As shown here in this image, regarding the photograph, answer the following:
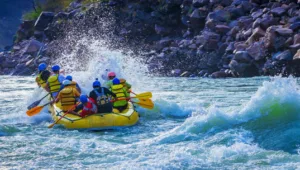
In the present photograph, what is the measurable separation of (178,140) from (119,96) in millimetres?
2916

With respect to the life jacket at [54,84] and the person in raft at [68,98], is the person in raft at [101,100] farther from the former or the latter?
the life jacket at [54,84]

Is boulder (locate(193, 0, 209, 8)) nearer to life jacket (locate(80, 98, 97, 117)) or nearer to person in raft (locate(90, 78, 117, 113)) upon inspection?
person in raft (locate(90, 78, 117, 113))

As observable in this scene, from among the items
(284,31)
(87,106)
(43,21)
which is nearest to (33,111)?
(87,106)

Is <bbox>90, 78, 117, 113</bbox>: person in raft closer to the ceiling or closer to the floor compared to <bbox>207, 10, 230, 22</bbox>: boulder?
closer to the floor

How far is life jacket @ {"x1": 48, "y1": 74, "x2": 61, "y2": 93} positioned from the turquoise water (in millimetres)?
672

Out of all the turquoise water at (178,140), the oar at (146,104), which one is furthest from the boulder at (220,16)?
the oar at (146,104)

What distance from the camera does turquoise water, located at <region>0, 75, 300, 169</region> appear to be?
359 inches

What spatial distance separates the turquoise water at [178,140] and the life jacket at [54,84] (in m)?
0.67

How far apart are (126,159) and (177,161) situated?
0.88 meters

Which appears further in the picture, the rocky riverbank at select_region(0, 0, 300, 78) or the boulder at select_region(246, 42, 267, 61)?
the rocky riverbank at select_region(0, 0, 300, 78)

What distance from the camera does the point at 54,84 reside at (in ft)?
46.6

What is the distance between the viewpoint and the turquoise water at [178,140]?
9.12 metres

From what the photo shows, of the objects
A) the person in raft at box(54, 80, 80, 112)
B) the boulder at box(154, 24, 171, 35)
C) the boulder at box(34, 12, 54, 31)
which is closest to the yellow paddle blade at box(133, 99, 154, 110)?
the person in raft at box(54, 80, 80, 112)

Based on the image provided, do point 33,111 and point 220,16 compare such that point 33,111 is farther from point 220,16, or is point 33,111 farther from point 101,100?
point 220,16
